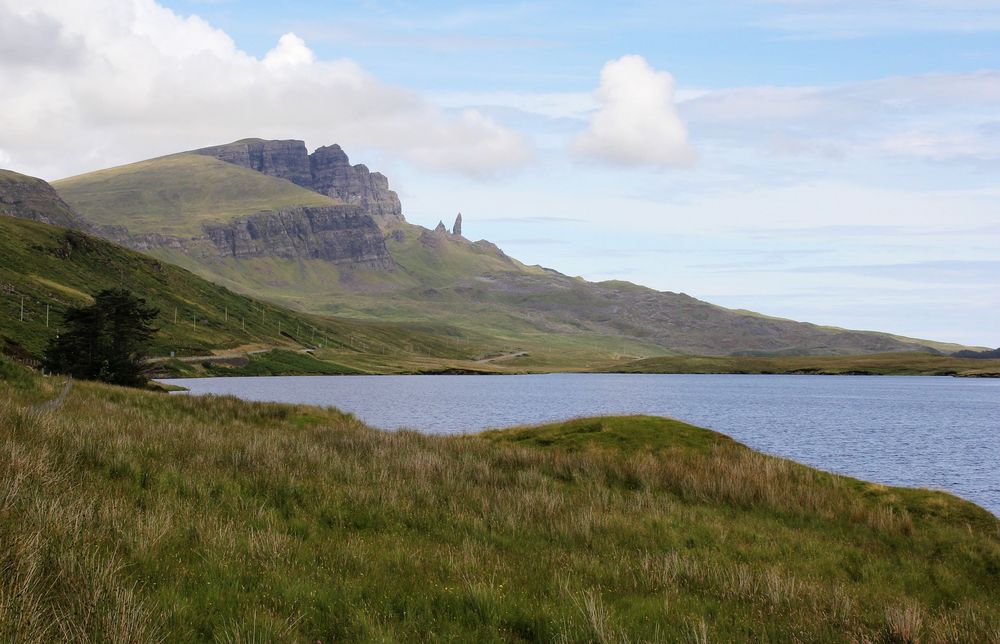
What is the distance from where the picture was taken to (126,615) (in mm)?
6094

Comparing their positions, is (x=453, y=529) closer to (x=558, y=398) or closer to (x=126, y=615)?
(x=126, y=615)

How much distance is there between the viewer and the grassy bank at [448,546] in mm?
7023

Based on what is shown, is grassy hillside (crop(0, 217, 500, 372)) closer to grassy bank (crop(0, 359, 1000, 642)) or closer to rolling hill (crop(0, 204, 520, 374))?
rolling hill (crop(0, 204, 520, 374))

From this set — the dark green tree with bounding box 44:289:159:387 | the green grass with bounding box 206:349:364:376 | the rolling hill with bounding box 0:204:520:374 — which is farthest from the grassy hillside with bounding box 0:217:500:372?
the dark green tree with bounding box 44:289:159:387

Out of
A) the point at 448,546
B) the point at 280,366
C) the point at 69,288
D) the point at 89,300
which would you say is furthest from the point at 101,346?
the point at 280,366

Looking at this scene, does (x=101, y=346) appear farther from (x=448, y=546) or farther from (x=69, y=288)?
(x=69, y=288)

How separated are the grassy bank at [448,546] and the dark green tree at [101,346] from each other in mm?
41902

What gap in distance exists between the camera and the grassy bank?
277 inches

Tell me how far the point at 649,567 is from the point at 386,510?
15.9 feet

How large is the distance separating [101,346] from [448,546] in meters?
59.3

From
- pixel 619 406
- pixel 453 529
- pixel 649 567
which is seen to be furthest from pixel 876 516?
pixel 619 406

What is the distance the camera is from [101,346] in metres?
59.8

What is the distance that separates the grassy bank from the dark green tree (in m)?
41.9

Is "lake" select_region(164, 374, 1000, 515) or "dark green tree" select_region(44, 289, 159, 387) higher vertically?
"dark green tree" select_region(44, 289, 159, 387)
